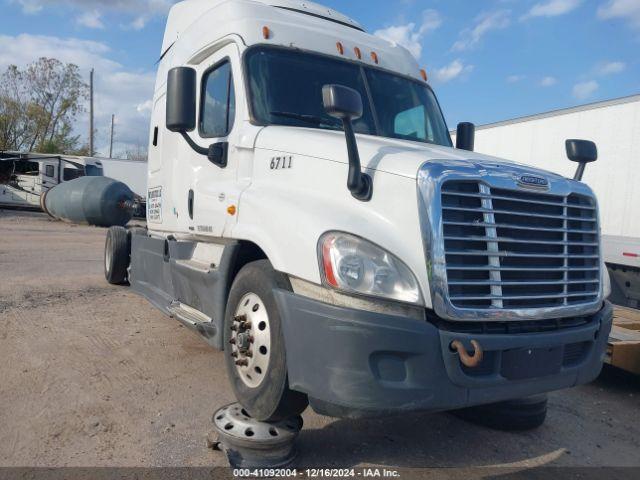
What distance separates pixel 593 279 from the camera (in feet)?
11.5

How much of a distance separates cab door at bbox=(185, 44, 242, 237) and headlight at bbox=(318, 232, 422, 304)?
1.26 meters

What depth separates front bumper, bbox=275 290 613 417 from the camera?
2695 millimetres

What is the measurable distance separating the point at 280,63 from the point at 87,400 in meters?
2.94

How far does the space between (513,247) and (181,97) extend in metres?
2.56

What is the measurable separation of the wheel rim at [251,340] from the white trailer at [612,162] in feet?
19.6

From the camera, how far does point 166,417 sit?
3.98 meters

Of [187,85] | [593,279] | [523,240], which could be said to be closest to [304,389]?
[523,240]

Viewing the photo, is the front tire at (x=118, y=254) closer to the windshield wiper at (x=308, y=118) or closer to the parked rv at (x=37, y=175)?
the windshield wiper at (x=308, y=118)

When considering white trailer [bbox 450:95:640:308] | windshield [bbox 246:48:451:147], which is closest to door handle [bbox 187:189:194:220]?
windshield [bbox 246:48:451:147]

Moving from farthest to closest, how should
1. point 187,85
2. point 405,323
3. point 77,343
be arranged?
point 77,343 → point 187,85 → point 405,323

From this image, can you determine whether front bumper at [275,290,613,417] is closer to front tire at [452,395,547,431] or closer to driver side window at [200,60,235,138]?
front tire at [452,395,547,431]

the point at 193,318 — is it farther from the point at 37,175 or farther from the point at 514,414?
the point at 37,175

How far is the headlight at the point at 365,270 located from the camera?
9.18ft

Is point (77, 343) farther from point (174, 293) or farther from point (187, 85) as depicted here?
point (187, 85)
